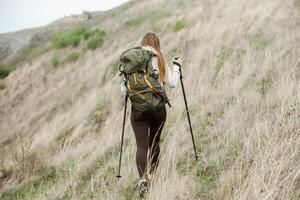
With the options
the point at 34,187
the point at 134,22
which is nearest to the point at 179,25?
the point at 134,22

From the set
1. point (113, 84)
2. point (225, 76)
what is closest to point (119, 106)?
point (113, 84)

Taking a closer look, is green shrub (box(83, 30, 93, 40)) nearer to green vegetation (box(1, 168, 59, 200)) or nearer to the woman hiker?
green vegetation (box(1, 168, 59, 200))

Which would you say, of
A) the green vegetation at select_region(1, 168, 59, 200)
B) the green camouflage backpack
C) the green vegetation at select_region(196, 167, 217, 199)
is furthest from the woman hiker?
the green vegetation at select_region(1, 168, 59, 200)

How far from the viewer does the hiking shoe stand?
14.1ft

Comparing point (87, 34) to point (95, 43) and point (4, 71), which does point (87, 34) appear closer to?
point (95, 43)

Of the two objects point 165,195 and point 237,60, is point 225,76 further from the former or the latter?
point 165,195

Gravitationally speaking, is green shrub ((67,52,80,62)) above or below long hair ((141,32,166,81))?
below

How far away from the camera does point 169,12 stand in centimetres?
1759

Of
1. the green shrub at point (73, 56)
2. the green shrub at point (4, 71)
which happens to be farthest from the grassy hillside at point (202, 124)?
the green shrub at point (4, 71)

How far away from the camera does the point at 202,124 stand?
6020mm

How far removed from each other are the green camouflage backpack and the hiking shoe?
0.71m

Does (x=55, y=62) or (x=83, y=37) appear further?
(x=83, y=37)

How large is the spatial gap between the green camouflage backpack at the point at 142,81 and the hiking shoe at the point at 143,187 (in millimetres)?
712

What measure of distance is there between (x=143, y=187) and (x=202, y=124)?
1.95m
